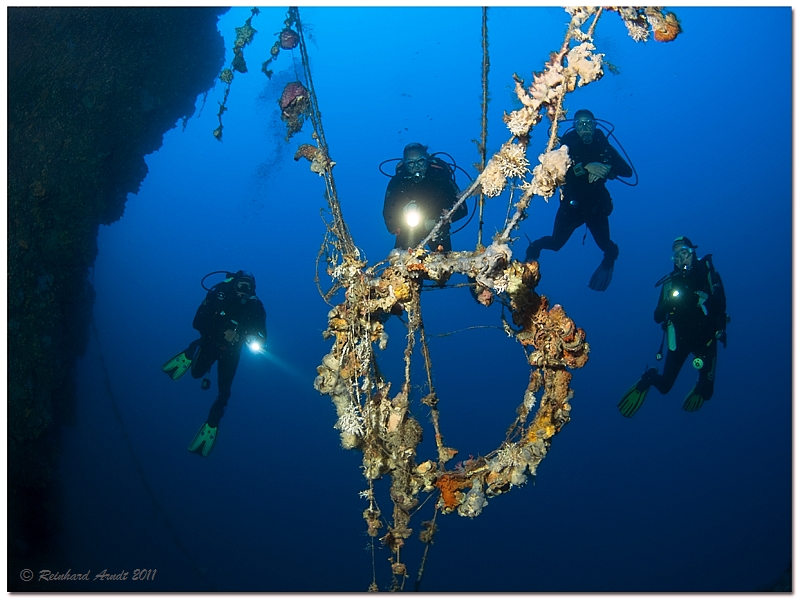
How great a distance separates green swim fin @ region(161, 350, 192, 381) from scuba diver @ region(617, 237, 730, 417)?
8572mm

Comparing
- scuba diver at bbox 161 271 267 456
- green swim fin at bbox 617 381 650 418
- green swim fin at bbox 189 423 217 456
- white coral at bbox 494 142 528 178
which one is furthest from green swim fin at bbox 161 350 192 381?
green swim fin at bbox 617 381 650 418

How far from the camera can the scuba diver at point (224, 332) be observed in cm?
780

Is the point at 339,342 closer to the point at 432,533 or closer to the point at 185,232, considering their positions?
the point at 432,533

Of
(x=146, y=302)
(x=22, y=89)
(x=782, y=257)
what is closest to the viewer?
(x=22, y=89)

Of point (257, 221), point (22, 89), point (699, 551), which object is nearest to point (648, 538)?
point (699, 551)

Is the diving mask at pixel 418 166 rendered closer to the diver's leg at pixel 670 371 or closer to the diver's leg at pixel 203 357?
the diver's leg at pixel 203 357

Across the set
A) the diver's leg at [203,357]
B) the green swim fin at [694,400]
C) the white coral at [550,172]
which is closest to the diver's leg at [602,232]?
the green swim fin at [694,400]

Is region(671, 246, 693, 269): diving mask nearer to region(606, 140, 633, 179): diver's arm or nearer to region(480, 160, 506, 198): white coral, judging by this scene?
region(606, 140, 633, 179): diver's arm

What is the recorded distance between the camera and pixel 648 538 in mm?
36250

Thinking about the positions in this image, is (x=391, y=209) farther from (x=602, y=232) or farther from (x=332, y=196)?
(x=602, y=232)

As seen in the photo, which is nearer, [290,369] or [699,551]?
[699,551]

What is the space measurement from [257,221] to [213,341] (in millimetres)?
61368

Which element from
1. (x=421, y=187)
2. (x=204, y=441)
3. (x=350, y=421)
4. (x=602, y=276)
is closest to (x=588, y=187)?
(x=602, y=276)

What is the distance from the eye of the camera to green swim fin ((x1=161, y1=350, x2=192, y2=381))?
8.45 meters
